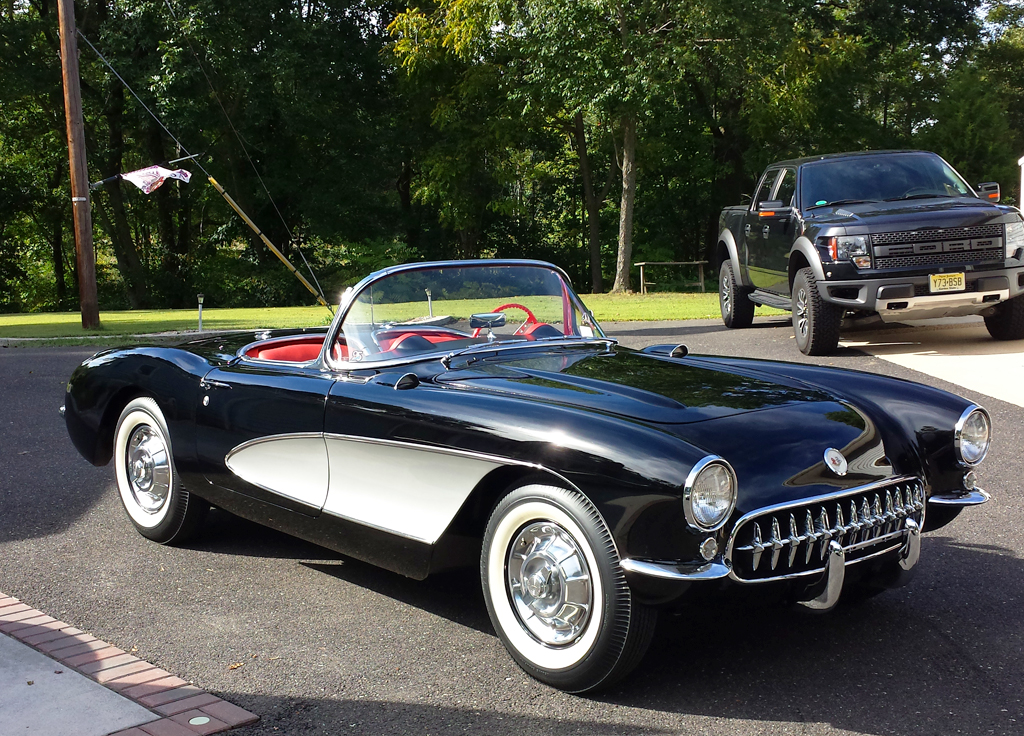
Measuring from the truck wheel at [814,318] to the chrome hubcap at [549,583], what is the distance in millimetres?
7952

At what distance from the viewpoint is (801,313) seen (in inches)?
431

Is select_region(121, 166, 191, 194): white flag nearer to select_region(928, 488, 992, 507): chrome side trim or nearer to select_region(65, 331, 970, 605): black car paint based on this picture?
select_region(65, 331, 970, 605): black car paint

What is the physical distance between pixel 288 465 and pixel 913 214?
26.5 feet

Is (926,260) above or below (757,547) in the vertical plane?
above

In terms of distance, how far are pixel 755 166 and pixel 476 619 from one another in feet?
111

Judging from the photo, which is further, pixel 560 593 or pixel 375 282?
pixel 375 282

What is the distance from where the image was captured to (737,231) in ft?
43.7

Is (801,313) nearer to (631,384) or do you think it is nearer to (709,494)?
(631,384)

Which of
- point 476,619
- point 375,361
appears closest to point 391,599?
point 476,619

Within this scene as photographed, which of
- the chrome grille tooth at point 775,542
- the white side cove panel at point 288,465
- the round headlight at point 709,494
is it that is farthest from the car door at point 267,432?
the chrome grille tooth at point 775,542

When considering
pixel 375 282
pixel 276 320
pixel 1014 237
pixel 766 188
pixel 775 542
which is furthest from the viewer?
pixel 276 320

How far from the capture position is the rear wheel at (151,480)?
4.87 meters

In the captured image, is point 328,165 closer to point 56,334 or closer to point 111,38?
point 111,38

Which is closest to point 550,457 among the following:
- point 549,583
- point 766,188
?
point 549,583
